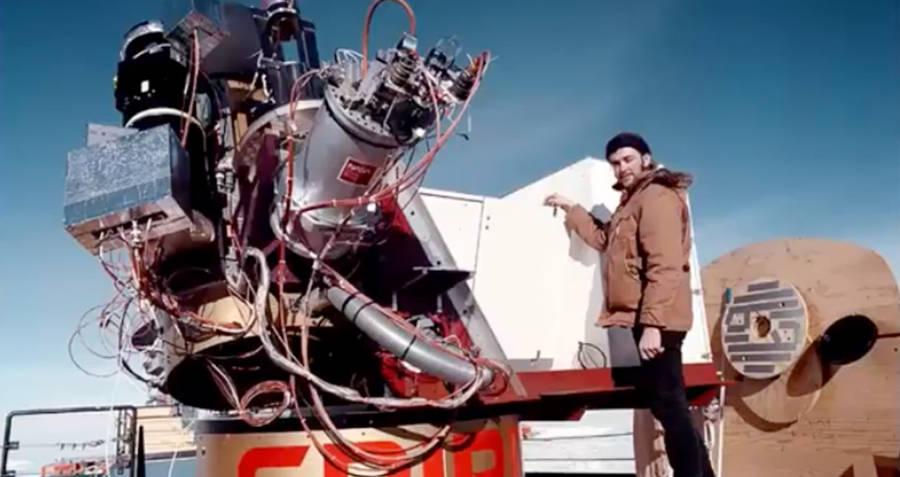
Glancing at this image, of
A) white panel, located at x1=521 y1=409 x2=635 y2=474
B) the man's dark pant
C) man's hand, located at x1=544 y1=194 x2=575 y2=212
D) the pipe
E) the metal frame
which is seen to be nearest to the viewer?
the pipe

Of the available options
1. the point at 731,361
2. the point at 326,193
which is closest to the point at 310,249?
the point at 326,193

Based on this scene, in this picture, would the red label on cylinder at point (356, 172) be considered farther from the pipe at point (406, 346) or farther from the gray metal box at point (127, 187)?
the gray metal box at point (127, 187)

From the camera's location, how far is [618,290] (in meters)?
2.51

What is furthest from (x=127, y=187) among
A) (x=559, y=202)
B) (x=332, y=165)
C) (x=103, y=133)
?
(x=559, y=202)

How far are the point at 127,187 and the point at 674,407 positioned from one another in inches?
79.2

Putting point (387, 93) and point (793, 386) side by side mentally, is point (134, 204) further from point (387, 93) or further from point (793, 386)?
point (793, 386)

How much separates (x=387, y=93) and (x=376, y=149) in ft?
0.61

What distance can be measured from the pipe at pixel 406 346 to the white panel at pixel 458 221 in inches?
34.0

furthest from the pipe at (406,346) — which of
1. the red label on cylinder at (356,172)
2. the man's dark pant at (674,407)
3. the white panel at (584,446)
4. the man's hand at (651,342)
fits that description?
the white panel at (584,446)

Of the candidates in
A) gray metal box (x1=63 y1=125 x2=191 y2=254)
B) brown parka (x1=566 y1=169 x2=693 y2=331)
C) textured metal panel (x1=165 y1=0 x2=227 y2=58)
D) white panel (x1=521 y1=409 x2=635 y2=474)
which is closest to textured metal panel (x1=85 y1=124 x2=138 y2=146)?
gray metal box (x1=63 y1=125 x2=191 y2=254)

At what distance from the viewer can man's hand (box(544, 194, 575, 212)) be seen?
3.46 metres

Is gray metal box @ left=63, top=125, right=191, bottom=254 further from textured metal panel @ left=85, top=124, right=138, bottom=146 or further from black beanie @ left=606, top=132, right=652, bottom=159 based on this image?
black beanie @ left=606, top=132, right=652, bottom=159

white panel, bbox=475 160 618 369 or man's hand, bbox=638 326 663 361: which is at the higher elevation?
white panel, bbox=475 160 618 369

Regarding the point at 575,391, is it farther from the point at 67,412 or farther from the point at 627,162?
the point at 67,412
